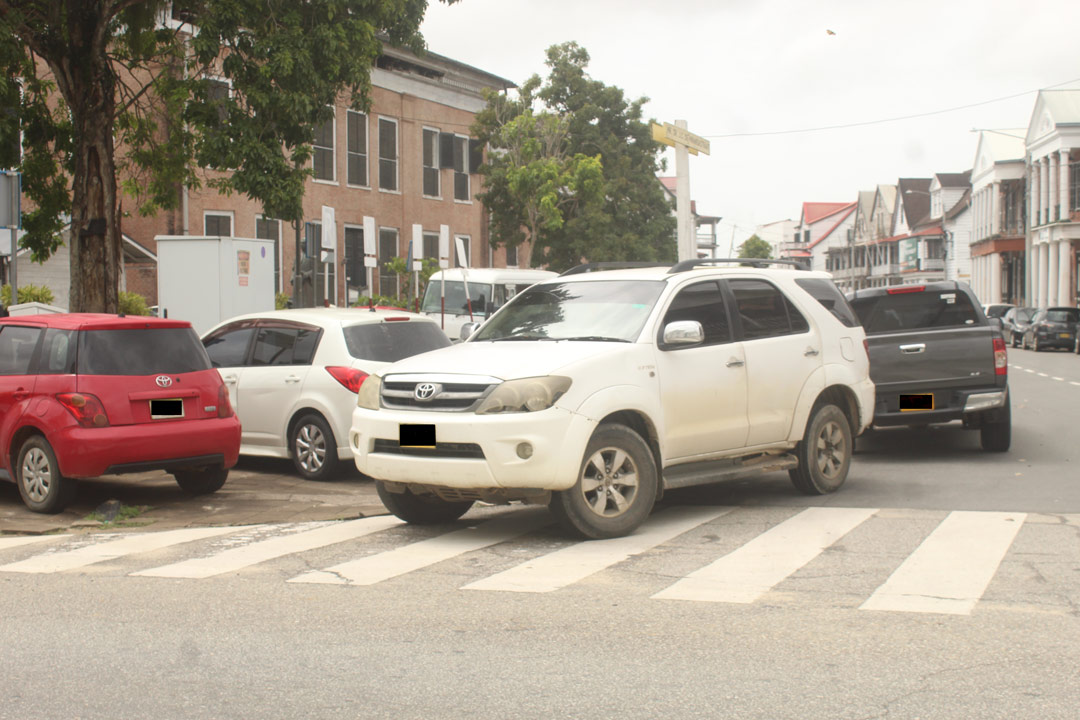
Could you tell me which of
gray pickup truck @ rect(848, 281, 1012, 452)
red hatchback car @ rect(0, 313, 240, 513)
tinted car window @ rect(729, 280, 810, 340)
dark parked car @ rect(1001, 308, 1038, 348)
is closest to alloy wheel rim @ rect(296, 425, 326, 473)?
red hatchback car @ rect(0, 313, 240, 513)

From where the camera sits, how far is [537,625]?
226 inches

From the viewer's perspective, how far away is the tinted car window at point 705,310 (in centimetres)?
886

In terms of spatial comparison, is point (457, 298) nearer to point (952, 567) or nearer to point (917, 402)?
point (917, 402)

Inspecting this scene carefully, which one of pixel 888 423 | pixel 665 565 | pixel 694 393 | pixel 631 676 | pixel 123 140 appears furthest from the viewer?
pixel 123 140

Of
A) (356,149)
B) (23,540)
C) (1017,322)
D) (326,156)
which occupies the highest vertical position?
(356,149)

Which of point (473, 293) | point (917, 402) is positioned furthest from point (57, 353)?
point (473, 293)

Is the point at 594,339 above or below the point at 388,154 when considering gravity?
below

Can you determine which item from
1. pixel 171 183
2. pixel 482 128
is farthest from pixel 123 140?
pixel 482 128

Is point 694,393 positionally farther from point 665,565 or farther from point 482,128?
point 482,128

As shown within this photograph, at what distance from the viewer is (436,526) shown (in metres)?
8.75

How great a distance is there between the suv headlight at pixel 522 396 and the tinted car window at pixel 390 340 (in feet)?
13.0

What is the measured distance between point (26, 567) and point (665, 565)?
3.89 m

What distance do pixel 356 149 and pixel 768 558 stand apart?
34.1 metres

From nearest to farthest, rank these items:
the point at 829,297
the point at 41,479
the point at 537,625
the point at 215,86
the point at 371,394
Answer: the point at 537,625, the point at 371,394, the point at 41,479, the point at 829,297, the point at 215,86
